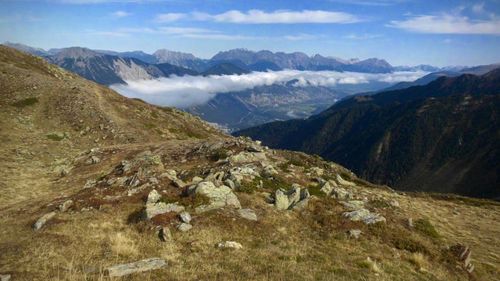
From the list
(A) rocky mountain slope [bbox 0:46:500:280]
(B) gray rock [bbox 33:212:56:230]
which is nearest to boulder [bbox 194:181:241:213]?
(A) rocky mountain slope [bbox 0:46:500:280]

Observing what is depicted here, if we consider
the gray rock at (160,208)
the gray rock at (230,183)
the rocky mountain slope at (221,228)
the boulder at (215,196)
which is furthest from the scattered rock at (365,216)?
the gray rock at (160,208)

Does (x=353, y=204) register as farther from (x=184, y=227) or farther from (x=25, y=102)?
(x=25, y=102)

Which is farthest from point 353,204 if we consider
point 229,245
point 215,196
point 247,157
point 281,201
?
point 247,157

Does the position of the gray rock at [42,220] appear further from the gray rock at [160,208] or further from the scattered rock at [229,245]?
the scattered rock at [229,245]

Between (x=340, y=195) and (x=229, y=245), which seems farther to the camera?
(x=340, y=195)

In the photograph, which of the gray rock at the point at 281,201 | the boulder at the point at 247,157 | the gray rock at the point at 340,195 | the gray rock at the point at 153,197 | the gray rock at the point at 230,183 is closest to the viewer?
the gray rock at the point at 153,197

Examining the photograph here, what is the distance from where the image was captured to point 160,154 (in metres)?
50.2

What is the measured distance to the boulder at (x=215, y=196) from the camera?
26.5 m

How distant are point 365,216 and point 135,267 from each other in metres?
15.8

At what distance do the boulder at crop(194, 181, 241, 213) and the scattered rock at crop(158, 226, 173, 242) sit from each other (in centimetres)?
369

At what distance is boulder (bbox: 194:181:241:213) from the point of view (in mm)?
26500

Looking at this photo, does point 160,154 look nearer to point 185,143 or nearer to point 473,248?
point 185,143

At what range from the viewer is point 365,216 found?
27.5 m

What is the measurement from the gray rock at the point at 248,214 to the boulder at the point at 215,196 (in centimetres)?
83
